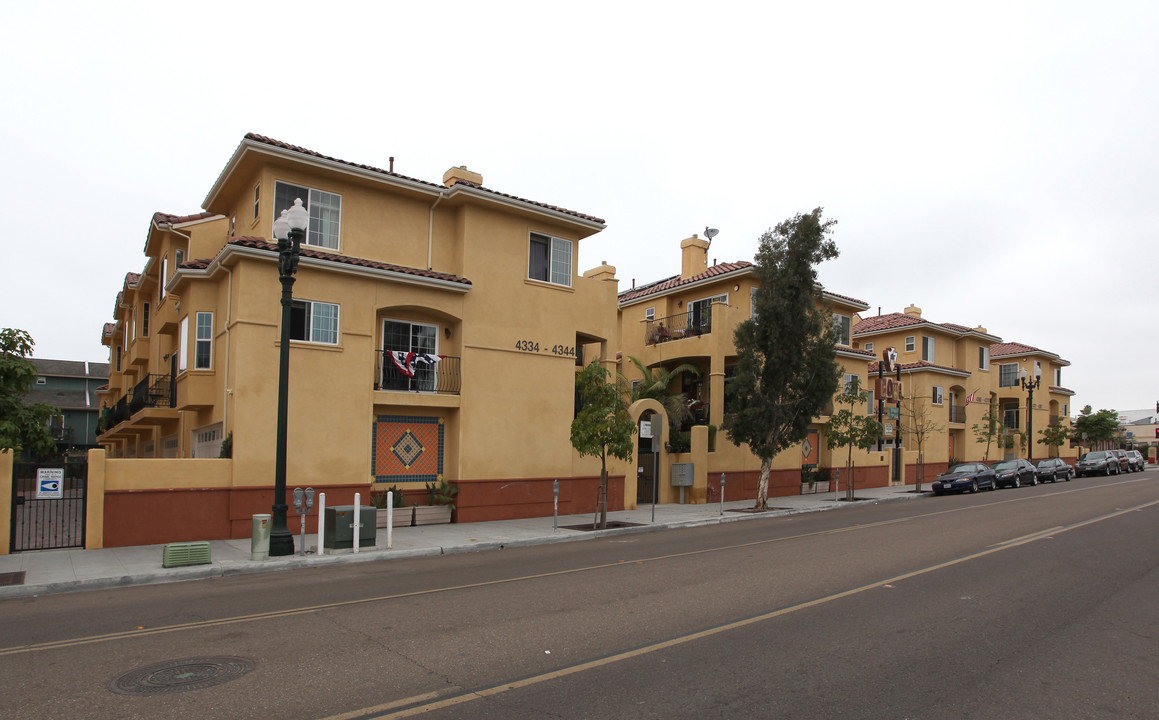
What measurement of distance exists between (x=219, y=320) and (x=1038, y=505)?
2490 cm

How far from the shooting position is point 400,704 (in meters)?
5.66

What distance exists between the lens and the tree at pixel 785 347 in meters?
25.4

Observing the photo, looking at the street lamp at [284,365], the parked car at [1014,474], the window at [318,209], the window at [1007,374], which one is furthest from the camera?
the window at [1007,374]

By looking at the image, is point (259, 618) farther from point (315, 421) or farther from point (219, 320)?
point (219, 320)

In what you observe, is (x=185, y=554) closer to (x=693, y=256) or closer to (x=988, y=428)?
(x=693, y=256)

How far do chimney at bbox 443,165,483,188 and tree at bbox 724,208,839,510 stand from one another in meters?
10.4

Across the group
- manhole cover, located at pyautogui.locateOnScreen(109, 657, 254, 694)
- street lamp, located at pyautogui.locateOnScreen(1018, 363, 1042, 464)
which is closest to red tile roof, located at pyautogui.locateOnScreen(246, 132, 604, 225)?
manhole cover, located at pyautogui.locateOnScreen(109, 657, 254, 694)

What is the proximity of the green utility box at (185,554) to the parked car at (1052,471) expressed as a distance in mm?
41896

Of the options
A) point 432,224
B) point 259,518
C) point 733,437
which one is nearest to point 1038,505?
point 733,437

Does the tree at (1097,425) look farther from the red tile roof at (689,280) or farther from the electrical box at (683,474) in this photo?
the electrical box at (683,474)

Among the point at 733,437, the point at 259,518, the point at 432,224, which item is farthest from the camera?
the point at 733,437

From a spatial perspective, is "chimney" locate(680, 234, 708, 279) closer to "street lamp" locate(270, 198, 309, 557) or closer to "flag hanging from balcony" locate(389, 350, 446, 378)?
"flag hanging from balcony" locate(389, 350, 446, 378)

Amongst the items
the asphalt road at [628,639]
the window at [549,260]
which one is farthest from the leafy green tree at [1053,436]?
the asphalt road at [628,639]

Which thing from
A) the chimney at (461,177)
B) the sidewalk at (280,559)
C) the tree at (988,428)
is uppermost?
the chimney at (461,177)
